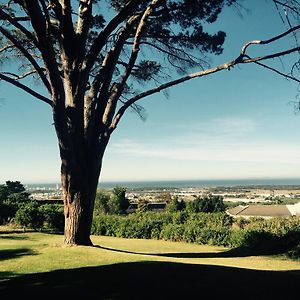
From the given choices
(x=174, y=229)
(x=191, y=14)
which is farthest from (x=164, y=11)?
(x=174, y=229)

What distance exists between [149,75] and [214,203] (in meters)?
36.0

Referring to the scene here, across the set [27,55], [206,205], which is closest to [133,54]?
[27,55]

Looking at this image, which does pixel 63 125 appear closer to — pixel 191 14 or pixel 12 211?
pixel 191 14

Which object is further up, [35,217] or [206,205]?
[35,217]

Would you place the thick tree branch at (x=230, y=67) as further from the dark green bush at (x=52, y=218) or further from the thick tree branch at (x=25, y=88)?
the dark green bush at (x=52, y=218)

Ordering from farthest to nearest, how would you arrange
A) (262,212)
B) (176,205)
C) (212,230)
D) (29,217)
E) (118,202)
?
(262,212) < (176,205) < (118,202) < (29,217) < (212,230)

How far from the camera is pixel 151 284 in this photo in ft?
21.2

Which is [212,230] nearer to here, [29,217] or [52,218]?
[52,218]

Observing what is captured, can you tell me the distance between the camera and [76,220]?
411 inches

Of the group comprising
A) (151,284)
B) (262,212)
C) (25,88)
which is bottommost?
(262,212)

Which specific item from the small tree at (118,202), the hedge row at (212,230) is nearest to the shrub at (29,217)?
the hedge row at (212,230)

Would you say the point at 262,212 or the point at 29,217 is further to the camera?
the point at 262,212

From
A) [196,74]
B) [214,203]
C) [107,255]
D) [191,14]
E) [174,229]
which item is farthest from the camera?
[214,203]

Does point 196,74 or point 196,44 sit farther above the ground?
point 196,44
